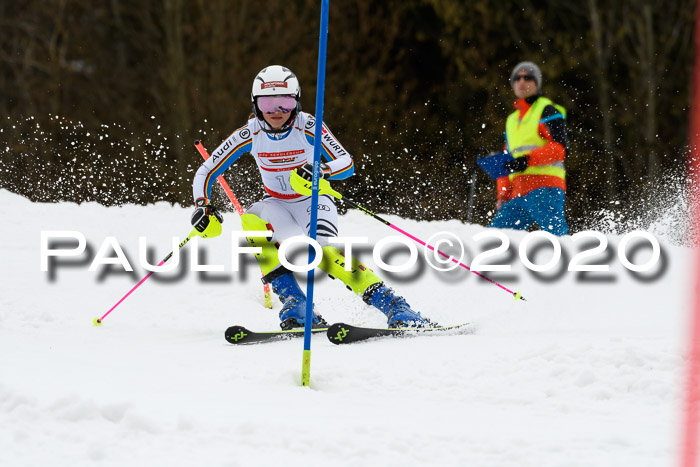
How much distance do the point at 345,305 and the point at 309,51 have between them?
34.8ft

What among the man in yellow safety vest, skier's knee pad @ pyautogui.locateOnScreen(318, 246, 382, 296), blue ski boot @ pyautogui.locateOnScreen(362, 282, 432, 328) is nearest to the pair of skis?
blue ski boot @ pyautogui.locateOnScreen(362, 282, 432, 328)

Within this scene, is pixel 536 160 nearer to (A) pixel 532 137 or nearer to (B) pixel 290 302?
(A) pixel 532 137

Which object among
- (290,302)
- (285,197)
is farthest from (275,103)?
(290,302)

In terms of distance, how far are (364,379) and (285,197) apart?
1879mm

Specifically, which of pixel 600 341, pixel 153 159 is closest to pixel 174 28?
pixel 153 159

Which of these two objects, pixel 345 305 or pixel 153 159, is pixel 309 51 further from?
pixel 345 305

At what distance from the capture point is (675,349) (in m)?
4.24

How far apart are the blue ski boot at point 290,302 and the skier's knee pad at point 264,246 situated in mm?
98

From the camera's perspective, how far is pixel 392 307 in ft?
17.6

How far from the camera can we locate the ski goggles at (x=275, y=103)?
5.36 metres

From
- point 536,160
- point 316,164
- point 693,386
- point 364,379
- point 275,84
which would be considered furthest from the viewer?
point 536,160

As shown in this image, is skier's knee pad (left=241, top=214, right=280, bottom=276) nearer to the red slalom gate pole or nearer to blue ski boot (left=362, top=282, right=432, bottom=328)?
blue ski boot (left=362, top=282, right=432, bottom=328)

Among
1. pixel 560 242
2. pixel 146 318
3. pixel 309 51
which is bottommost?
pixel 146 318

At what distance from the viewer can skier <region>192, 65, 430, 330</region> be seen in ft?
17.6
